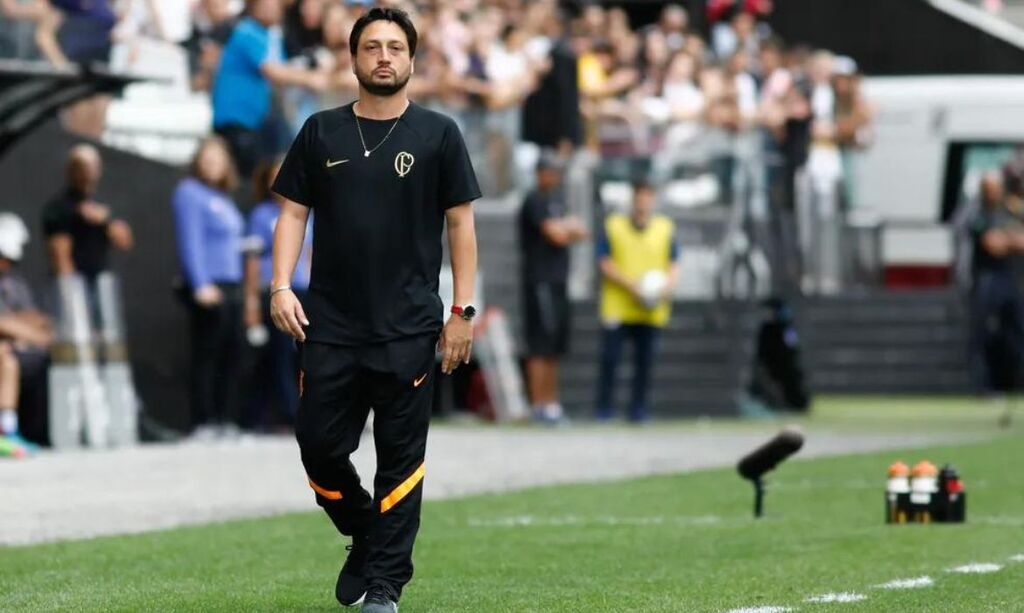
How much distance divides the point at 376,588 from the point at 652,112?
59.4 ft

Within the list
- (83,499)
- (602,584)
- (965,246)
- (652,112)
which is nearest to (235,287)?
(83,499)

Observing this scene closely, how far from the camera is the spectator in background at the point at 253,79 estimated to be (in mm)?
19875

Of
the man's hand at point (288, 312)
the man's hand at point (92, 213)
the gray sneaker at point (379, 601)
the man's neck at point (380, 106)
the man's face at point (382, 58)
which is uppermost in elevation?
the man's face at point (382, 58)

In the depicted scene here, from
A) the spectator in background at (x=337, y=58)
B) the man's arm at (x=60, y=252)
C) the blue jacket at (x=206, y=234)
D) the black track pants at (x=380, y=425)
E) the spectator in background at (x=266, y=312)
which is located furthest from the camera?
the spectator in background at (x=337, y=58)

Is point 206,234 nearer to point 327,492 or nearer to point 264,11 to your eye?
point 264,11

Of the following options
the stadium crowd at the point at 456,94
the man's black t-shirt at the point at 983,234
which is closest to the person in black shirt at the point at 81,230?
the stadium crowd at the point at 456,94

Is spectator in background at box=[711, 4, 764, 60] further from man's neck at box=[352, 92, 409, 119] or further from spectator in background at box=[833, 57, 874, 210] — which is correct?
man's neck at box=[352, 92, 409, 119]

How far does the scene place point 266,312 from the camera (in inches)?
797

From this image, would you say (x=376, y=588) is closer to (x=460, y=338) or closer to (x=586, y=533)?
(x=460, y=338)

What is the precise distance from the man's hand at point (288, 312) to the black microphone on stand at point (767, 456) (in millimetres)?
4139

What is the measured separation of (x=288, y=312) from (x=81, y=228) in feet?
35.6

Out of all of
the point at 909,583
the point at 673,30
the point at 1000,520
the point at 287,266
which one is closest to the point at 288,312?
the point at 287,266

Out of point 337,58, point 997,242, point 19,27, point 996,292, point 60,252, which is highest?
point 19,27

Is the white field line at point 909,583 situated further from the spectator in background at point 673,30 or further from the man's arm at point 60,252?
the spectator in background at point 673,30
